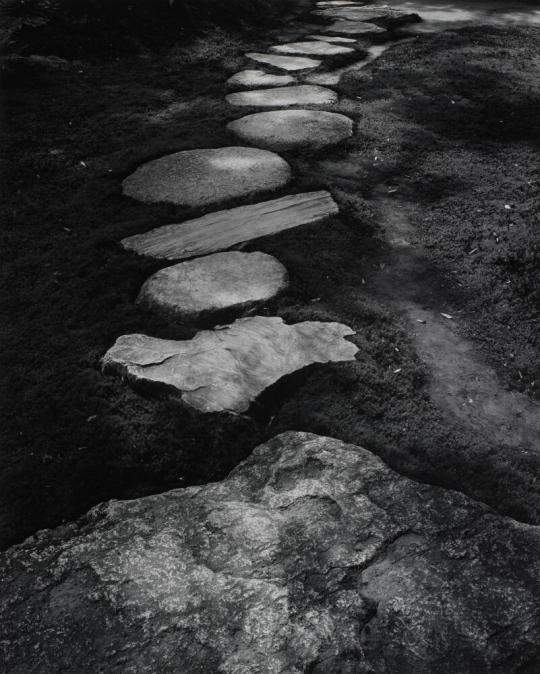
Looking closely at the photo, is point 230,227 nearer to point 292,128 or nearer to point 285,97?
point 292,128

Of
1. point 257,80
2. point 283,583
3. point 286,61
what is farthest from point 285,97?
point 283,583

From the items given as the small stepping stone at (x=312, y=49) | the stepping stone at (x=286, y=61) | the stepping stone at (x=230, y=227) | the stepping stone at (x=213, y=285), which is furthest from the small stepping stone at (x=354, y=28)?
the stepping stone at (x=213, y=285)

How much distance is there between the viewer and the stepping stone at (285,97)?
154 inches

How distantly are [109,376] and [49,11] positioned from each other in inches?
149

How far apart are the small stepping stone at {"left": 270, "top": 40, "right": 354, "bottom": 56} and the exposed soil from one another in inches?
27.0

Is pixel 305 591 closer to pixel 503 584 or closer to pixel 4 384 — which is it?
pixel 503 584

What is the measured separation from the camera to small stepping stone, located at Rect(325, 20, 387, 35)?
5.44m

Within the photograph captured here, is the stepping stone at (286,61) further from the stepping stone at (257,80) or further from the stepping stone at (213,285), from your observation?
the stepping stone at (213,285)

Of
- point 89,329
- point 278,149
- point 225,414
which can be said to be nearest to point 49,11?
point 278,149

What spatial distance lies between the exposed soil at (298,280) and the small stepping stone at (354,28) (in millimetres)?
1308

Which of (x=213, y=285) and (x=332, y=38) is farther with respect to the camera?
(x=332, y=38)

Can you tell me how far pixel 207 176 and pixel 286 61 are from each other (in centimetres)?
212

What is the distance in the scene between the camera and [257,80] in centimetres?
431

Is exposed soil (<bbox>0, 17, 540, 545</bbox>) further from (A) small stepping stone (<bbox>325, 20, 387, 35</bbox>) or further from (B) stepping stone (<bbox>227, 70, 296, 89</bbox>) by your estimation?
(A) small stepping stone (<bbox>325, 20, 387, 35</bbox>)
